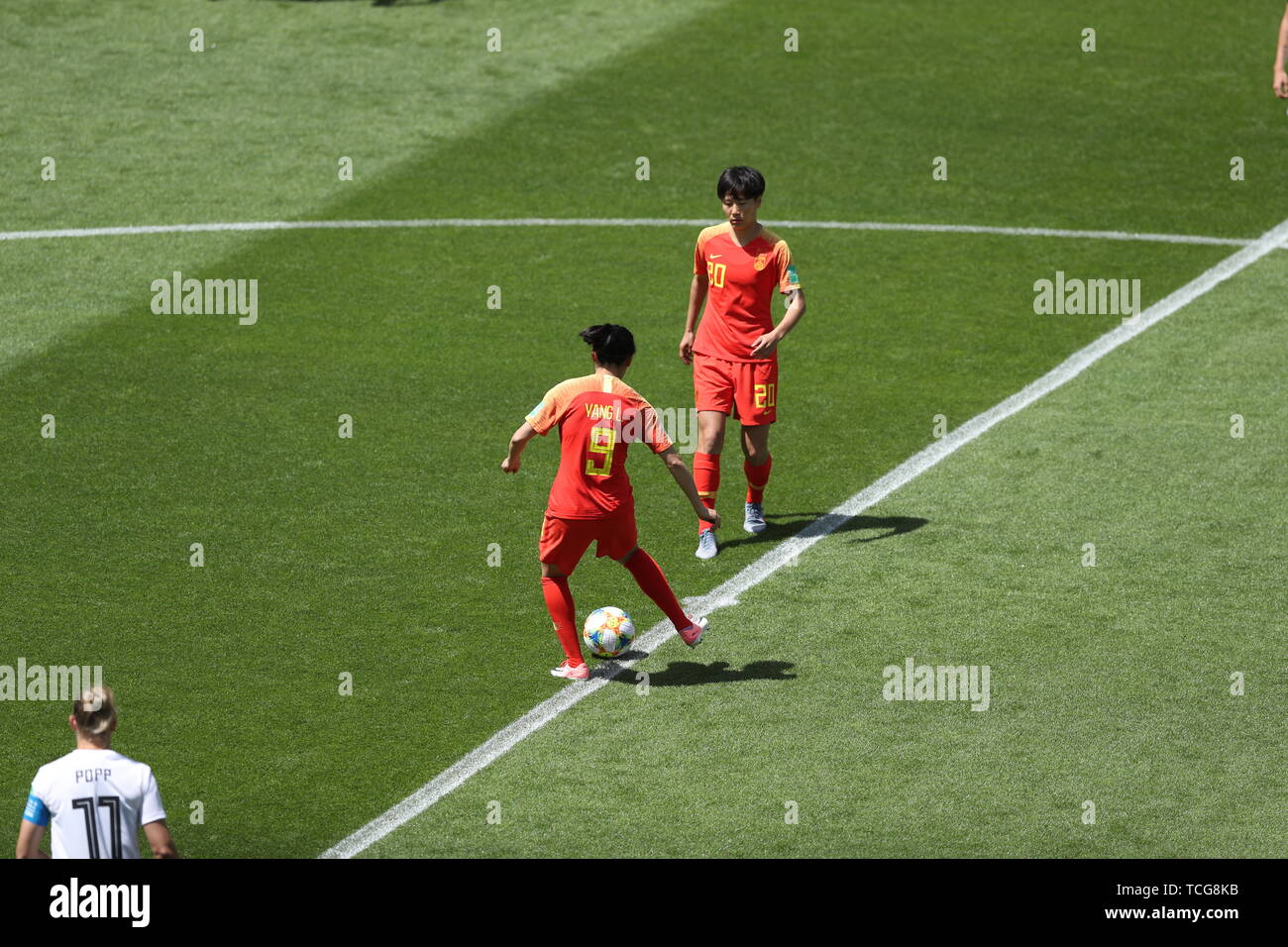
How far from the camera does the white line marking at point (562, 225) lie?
2044 centimetres

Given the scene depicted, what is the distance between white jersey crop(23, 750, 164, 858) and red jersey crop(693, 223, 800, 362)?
22.6 ft

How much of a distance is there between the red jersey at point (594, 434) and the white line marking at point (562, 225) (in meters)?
9.42

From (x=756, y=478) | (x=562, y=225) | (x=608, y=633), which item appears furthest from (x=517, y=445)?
(x=562, y=225)

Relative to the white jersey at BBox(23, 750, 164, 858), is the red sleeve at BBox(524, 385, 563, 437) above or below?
above

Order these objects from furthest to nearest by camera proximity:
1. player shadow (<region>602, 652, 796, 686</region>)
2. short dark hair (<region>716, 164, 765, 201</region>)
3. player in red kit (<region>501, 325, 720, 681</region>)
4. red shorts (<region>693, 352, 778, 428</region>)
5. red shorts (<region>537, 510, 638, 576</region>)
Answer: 1. red shorts (<region>693, 352, 778, 428</region>)
2. short dark hair (<region>716, 164, 765, 201</region>)
3. player shadow (<region>602, 652, 796, 686</region>)
4. red shorts (<region>537, 510, 638, 576</region>)
5. player in red kit (<region>501, 325, 720, 681</region>)

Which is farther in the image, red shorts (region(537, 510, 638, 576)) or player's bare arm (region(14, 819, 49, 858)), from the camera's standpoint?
red shorts (region(537, 510, 638, 576))

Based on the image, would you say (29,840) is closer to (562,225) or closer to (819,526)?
(819,526)

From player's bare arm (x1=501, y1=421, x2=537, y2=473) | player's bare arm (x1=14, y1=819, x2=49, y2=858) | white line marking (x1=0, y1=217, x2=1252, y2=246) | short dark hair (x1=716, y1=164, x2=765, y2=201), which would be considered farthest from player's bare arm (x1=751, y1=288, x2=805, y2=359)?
white line marking (x1=0, y1=217, x2=1252, y2=246)

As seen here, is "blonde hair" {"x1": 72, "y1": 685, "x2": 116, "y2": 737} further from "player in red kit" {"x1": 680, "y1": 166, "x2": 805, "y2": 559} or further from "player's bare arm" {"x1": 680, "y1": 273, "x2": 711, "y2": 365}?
"player's bare arm" {"x1": 680, "y1": 273, "x2": 711, "y2": 365}

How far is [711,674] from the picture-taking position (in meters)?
12.3

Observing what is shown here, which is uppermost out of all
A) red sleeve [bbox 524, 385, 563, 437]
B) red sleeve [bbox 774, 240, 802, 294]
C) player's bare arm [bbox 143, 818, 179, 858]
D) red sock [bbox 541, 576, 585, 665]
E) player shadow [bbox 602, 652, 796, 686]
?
red sleeve [bbox 774, 240, 802, 294]

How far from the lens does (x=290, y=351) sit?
58.1 ft

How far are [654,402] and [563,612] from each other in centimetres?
502

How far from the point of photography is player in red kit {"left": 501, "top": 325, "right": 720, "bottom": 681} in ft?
38.2
